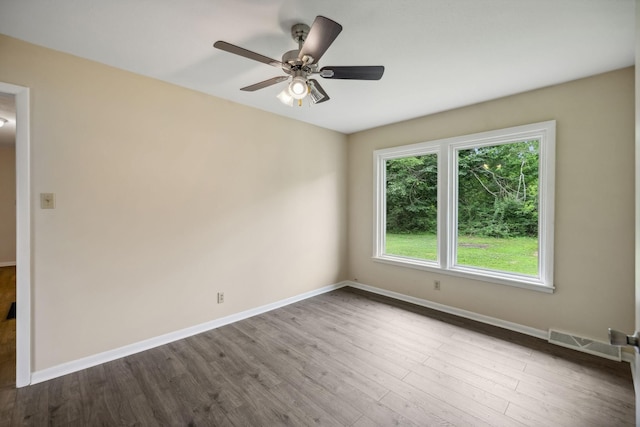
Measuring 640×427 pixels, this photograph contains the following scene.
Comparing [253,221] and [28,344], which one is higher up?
[253,221]

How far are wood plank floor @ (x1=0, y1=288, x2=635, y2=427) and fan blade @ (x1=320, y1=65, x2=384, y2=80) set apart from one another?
2.26m

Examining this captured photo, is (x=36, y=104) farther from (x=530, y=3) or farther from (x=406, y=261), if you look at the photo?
(x=406, y=261)

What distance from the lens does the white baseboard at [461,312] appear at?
9.32 feet

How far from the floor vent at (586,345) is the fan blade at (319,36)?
3.35 m

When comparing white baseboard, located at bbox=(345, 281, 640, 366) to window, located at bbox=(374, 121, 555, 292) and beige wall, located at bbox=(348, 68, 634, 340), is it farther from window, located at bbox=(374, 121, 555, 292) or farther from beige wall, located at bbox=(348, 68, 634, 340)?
window, located at bbox=(374, 121, 555, 292)

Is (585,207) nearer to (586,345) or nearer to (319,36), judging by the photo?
(586,345)

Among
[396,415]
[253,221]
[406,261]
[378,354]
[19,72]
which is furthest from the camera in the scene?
[406,261]

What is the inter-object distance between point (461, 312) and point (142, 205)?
12.3 feet

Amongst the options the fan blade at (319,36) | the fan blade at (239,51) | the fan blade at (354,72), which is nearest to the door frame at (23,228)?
the fan blade at (239,51)

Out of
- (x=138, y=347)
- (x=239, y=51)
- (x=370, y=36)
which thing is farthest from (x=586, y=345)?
(x=138, y=347)

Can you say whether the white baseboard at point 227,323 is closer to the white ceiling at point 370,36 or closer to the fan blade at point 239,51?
the white ceiling at point 370,36

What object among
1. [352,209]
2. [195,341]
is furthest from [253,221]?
[352,209]

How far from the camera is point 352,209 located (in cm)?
→ 459

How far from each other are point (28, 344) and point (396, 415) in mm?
2710
